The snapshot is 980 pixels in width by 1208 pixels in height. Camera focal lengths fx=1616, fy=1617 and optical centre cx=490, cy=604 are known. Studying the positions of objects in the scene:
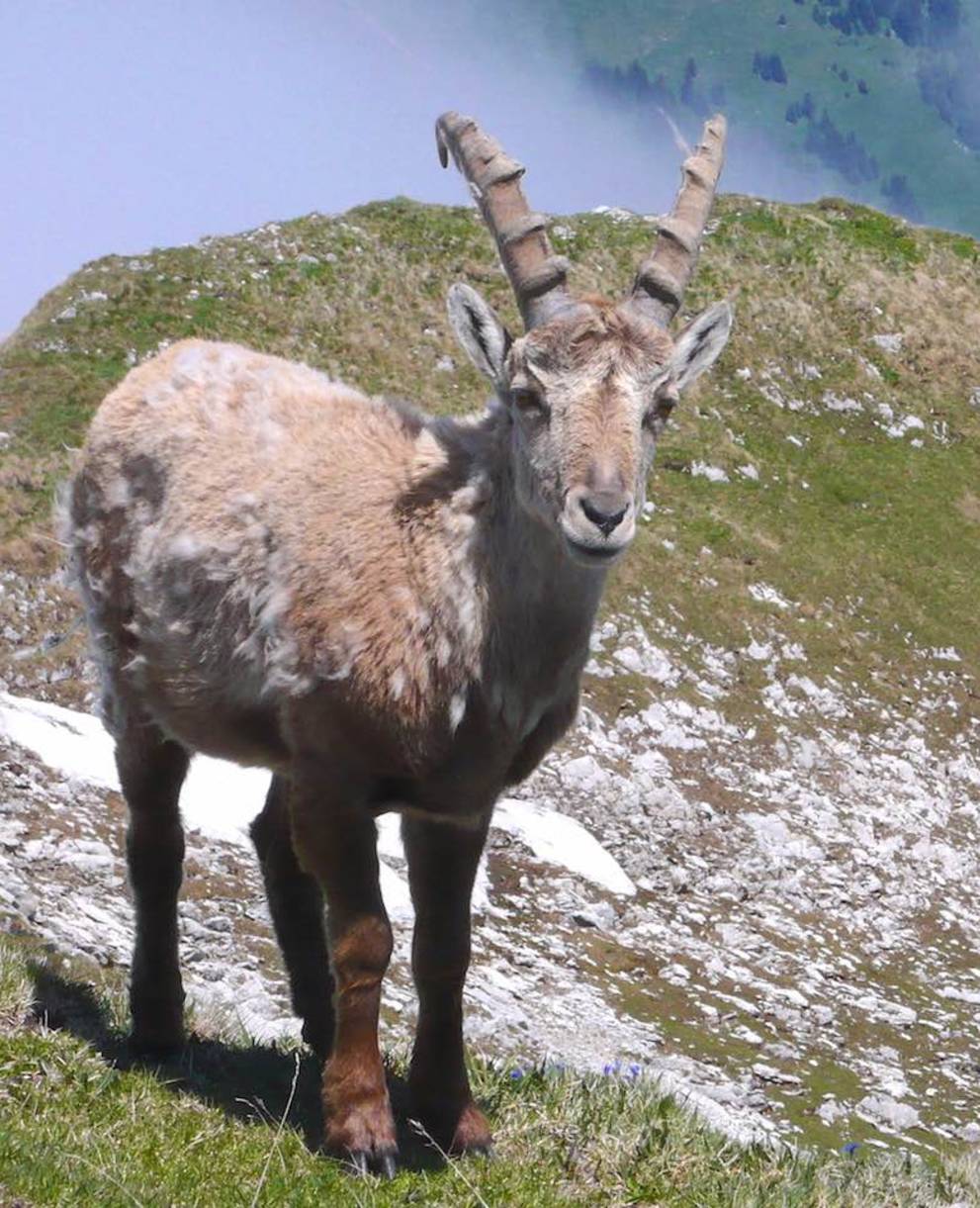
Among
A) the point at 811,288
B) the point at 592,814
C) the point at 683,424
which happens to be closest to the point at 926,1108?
the point at 592,814

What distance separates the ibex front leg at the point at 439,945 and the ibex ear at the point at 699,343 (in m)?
2.56

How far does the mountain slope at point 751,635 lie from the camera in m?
15.9

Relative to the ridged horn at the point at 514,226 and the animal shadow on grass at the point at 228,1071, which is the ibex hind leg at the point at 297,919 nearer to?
the animal shadow on grass at the point at 228,1071

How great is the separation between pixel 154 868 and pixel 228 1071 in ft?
4.11

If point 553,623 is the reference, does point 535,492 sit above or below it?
A: above

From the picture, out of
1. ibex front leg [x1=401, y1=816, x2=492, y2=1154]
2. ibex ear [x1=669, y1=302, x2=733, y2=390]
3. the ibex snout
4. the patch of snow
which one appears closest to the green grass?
ibex front leg [x1=401, y1=816, x2=492, y2=1154]

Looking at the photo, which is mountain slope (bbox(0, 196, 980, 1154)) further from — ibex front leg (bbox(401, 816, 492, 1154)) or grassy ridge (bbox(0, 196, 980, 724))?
ibex front leg (bbox(401, 816, 492, 1154))

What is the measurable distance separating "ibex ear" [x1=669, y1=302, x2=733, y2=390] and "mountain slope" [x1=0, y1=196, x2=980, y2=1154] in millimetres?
6649

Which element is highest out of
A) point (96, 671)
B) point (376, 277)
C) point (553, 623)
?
point (376, 277)

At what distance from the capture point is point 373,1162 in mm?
7180

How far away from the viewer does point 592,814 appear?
2002cm

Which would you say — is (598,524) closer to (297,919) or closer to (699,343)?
(699,343)

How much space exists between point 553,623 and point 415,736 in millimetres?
915

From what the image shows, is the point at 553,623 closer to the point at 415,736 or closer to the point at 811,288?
the point at 415,736
